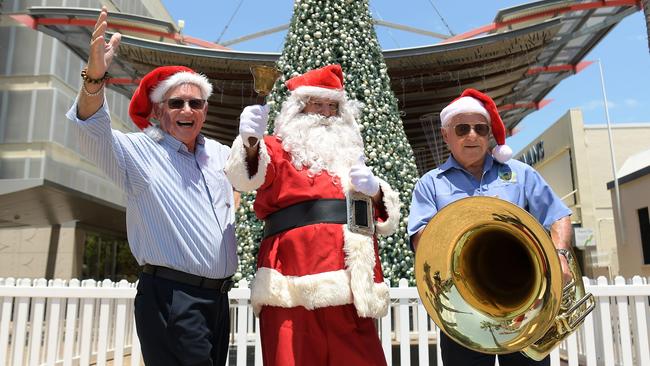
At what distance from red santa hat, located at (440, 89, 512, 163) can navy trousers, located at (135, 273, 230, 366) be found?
154 centimetres

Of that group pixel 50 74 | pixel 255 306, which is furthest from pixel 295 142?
pixel 50 74

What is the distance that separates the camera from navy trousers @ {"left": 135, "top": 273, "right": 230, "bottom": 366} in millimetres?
2047

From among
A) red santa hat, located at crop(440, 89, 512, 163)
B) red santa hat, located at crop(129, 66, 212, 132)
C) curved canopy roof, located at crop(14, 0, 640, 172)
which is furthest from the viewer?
curved canopy roof, located at crop(14, 0, 640, 172)

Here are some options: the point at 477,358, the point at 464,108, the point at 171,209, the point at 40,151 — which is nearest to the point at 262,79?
the point at 171,209

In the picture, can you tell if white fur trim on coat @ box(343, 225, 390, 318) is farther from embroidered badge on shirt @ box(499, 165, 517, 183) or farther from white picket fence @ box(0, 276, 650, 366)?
white picket fence @ box(0, 276, 650, 366)

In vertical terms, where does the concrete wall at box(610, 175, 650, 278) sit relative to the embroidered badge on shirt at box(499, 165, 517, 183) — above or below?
above

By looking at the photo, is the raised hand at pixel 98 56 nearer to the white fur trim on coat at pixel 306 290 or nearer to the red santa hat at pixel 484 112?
the white fur trim on coat at pixel 306 290

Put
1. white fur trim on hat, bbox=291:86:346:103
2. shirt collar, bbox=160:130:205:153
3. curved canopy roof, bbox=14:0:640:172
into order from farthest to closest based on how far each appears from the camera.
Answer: curved canopy roof, bbox=14:0:640:172 < white fur trim on hat, bbox=291:86:346:103 < shirt collar, bbox=160:130:205:153

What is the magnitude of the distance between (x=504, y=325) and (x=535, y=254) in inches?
12.9

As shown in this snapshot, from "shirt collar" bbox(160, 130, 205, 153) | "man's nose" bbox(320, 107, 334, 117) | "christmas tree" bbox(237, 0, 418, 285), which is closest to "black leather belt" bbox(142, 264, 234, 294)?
"shirt collar" bbox(160, 130, 205, 153)

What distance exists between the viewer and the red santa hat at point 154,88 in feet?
8.07

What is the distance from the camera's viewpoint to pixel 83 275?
19.0 metres

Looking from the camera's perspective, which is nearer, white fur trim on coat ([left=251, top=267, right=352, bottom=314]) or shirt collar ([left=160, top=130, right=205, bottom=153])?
white fur trim on coat ([left=251, top=267, right=352, bottom=314])

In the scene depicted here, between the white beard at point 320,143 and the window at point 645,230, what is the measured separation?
1525 centimetres
